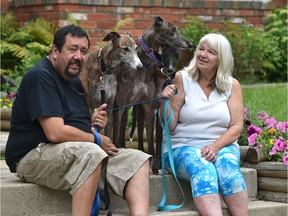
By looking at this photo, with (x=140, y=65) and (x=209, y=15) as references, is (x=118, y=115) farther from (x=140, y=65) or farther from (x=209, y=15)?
(x=209, y=15)

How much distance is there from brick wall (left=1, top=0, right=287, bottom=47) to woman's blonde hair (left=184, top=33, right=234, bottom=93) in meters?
4.87

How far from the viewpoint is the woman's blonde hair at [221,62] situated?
257 inches

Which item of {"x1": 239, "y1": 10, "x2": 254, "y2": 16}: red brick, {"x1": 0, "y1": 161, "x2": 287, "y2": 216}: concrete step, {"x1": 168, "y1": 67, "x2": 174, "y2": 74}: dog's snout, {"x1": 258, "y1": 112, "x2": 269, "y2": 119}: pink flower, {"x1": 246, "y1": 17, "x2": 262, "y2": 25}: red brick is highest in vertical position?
{"x1": 168, "y1": 67, "x2": 174, "y2": 74}: dog's snout

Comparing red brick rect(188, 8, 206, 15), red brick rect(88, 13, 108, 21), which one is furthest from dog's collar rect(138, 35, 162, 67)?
red brick rect(188, 8, 206, 15)

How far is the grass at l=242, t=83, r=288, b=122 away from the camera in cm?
940

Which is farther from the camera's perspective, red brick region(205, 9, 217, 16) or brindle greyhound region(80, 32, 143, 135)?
red brick region(205, 9, 217, 16)

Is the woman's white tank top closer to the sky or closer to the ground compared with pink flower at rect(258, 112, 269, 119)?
closer to the sky

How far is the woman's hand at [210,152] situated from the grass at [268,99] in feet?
7.90

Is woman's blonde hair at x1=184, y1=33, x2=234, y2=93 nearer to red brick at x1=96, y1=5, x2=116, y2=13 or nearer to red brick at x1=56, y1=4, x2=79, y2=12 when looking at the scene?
red brick at x1=56, y1=4, x2=79, y2=12

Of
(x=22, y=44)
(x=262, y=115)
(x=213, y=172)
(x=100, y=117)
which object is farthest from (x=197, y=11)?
(x=100, y=117)

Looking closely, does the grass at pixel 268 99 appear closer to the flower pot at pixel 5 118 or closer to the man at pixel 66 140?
the flower pot at pixel 5 118

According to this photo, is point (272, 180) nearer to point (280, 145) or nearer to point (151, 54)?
point (280, 145)

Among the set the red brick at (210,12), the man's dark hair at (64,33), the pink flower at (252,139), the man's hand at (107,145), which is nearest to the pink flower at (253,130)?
the pink flower at (252,139)

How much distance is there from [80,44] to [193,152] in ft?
4.17
